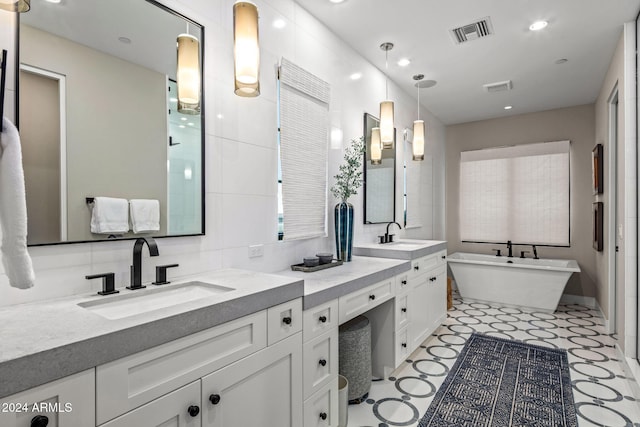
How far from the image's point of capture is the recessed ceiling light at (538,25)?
2.80 metres

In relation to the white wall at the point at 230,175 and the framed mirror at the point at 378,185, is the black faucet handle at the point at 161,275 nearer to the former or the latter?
the white wall at the point at 230,175

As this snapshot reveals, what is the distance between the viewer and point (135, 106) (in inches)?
62.7

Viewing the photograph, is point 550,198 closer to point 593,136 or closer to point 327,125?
point 593,136

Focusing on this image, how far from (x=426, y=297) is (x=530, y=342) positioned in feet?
3.87

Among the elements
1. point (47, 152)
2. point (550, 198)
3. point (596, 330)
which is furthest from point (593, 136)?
point (47, 152)

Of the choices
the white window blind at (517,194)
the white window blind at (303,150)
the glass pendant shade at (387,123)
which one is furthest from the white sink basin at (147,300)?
the white window blind at (517,194)

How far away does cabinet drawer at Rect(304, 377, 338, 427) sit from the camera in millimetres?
1687

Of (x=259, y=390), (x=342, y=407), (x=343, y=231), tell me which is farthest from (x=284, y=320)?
(x=343, y=231)

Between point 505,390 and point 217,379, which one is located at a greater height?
point 217,379

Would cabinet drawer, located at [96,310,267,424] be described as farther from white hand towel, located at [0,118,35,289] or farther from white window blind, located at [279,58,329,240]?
white window blind, located at [279,58,329,240]

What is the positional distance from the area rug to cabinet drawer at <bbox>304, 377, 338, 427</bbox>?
581 mm

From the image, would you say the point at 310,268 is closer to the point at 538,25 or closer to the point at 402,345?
the point at 402,345

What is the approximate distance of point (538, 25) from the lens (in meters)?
2.84

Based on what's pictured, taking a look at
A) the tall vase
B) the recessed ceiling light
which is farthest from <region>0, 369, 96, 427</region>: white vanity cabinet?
the recessed ceiling light
